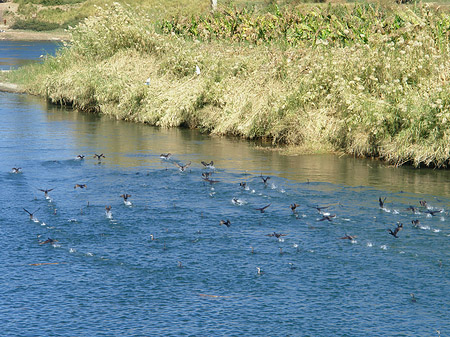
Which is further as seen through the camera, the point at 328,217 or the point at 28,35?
the point at 28,35

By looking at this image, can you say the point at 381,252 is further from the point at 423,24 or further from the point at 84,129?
the point at 84,129

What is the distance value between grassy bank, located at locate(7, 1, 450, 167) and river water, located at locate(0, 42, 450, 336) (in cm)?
105

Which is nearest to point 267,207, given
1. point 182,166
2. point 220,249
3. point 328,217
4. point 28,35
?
point 328,217

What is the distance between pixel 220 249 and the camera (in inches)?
405

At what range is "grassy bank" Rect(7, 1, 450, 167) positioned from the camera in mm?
16703

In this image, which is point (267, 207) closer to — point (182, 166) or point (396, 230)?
point (396, 230)

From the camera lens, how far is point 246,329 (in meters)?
7.80

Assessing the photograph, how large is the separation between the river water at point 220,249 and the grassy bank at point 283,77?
1.05 metres

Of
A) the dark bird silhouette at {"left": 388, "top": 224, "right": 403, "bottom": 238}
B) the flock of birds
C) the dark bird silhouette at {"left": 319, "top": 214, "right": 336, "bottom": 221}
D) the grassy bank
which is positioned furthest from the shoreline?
the dark bird silhouette at {"left": 388, "top": 224, "right": 403, "bottom": 238}

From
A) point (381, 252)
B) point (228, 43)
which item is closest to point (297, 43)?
point (228, 43)

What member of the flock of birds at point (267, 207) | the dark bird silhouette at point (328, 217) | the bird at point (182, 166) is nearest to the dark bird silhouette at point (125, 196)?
the flock of birds at point (267, 207)

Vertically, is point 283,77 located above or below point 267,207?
above

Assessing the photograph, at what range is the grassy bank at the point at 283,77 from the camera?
16.7m

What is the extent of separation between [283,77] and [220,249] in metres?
11.2
